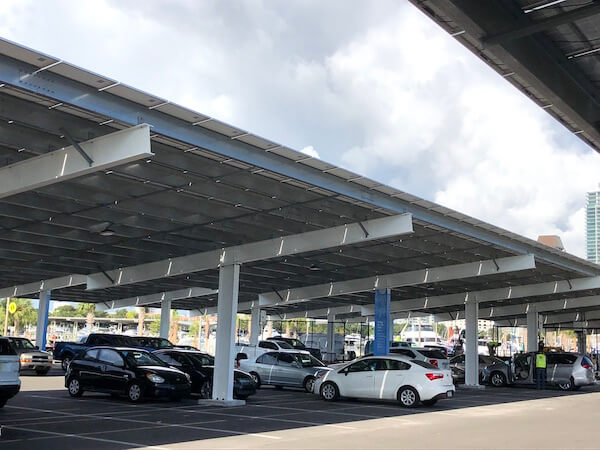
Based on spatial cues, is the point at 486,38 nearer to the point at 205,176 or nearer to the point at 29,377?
the point at 205,176

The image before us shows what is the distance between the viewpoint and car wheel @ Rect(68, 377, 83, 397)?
20219mm

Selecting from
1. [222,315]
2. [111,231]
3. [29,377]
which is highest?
[111,231]

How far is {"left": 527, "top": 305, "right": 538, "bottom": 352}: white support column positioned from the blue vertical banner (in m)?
13.9

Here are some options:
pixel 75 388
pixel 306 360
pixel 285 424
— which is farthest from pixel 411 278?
pixel 285 424

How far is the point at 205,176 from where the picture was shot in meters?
14.7

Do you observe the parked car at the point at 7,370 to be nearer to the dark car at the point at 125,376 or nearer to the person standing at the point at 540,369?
the dark car at the point at 125,376

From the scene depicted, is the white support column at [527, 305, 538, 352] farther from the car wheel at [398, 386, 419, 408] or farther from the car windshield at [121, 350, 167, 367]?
the car windshield at [121, 350, 167, 367]

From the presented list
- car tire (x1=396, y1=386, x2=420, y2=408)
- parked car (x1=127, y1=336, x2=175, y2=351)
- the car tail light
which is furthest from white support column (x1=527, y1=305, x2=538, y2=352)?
car tire (x1=396, y1=386, x2=420, y2=408)

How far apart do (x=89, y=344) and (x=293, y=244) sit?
14.1m

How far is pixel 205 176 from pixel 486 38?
913cm

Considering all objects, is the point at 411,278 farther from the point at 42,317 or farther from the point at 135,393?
the point at 42,317

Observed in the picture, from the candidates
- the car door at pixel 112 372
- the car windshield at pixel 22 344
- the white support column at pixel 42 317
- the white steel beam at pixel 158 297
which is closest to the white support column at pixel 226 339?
the car door at pixel 112 372

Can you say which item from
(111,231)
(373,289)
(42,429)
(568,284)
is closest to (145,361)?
(111,231)

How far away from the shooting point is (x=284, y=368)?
2662 centimetres
